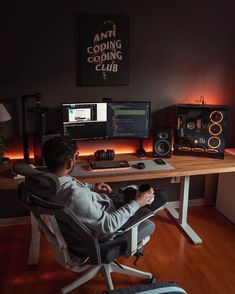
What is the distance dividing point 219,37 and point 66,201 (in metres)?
2.24

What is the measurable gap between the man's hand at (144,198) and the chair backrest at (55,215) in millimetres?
339

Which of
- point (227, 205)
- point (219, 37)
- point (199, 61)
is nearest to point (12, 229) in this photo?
point (227, 205)

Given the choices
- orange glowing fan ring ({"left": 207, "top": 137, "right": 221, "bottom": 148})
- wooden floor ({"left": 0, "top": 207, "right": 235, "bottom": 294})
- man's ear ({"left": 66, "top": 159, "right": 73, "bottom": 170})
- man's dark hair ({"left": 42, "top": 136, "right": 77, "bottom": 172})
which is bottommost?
wooden floor ({"left": 0, "top": 207, "right": 235, "bottom": 294})

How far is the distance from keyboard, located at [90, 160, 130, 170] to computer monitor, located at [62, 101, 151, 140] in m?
0.31

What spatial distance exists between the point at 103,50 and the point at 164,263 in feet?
6.02

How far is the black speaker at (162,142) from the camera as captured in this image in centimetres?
282

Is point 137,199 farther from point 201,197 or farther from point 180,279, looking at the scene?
point 201,197

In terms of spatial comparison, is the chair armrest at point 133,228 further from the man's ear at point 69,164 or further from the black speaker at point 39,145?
the black speaker at point 39,145

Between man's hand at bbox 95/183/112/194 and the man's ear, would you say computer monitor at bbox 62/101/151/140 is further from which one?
the man's ear

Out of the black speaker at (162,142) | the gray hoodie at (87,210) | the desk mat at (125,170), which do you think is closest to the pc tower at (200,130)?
the black speaker at (162,142)

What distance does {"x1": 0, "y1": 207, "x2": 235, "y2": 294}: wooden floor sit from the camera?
223cm

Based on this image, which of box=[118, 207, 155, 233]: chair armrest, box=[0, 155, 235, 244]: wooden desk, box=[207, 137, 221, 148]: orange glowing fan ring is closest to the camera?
box=[118, 207, 155, 233]: chair armrest

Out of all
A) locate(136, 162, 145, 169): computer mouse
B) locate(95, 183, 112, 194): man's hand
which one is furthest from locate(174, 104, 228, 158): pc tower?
locate(95, 183, 112, 194): man's hand

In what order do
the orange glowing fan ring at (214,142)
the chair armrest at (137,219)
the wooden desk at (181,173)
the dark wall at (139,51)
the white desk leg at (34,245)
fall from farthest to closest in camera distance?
the orange glowing fan ring at (214,142) < the dark wall at (139,51) < the white desk leg at (34,245) < the wooden desk at (181,173) < the chair armrest at (137,219)
